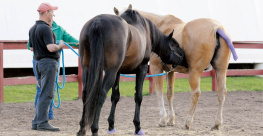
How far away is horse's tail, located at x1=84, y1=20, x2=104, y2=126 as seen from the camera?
3861 mm

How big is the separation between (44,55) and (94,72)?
1.05 m

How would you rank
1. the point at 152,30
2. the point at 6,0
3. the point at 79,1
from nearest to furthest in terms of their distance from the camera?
the point at 152,30 < the point at 6,0 < the point at 79,1

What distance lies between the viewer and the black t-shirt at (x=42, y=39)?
459 cm

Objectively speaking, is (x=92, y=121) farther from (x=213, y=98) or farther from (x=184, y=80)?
(x=184, y=80)

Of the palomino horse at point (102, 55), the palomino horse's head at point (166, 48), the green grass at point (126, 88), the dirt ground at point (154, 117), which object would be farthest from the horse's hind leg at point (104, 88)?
the green grass at point (126, 88)

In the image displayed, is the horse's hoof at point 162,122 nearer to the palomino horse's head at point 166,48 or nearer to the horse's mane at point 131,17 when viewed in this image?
the palomino horse's head at point 166,48

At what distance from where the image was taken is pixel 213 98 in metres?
8.20

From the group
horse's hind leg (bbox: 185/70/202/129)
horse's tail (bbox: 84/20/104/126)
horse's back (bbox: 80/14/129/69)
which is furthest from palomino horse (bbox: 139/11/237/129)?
horse's tail (bbox: 84/20/104/126)

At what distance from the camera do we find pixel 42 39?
4.65 m

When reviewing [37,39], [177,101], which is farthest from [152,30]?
[177,101]

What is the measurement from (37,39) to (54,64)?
350 mm

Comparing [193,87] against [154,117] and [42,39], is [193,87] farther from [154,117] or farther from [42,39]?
A: [42,39]

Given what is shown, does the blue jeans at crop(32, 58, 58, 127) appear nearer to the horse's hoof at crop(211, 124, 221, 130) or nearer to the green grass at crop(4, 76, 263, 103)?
the horse's hoof at crop(211, 124, 221, 130)

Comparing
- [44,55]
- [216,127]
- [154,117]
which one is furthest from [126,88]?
[44,55]
